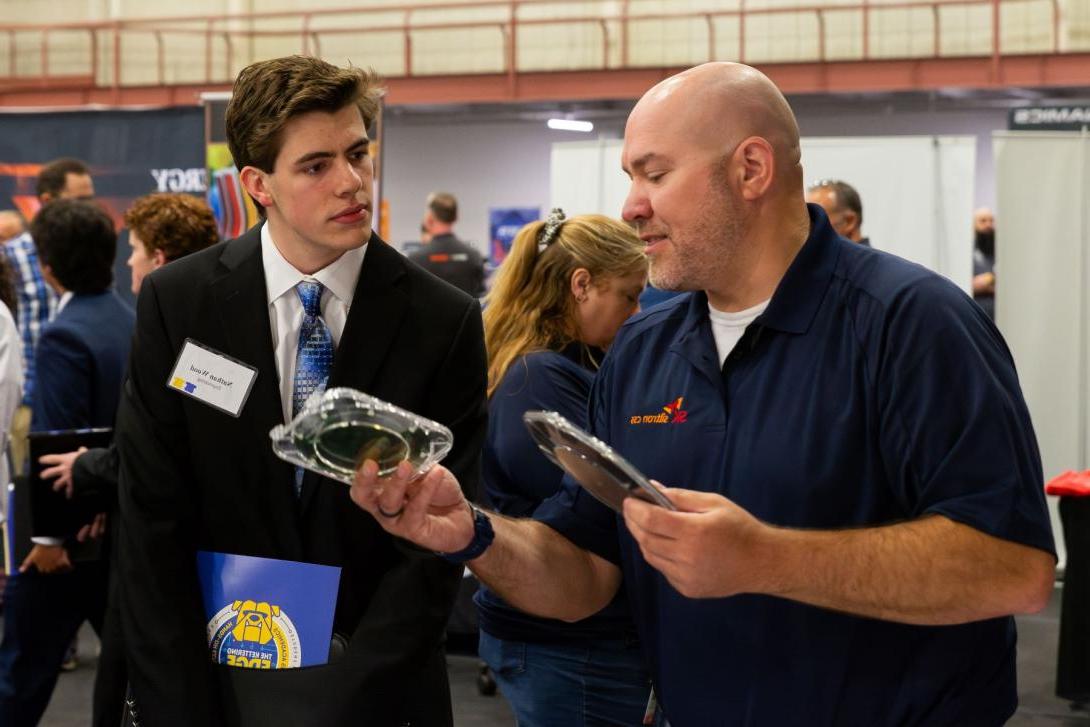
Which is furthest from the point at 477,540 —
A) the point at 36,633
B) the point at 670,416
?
the point at 36,633

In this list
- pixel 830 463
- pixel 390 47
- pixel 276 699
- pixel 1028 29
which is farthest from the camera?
pixel 390 47

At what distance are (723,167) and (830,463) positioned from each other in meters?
0.38

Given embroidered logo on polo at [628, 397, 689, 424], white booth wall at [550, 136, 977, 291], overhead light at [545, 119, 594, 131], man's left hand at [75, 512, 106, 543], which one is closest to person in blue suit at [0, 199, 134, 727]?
man's left hand at [75, 512, 106, 543]

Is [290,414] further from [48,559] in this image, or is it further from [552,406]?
[48,559]

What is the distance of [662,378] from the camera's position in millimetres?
1659

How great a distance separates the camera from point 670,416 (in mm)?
1613

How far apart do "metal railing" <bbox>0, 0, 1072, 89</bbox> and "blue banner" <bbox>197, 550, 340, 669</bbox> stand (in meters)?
12.2

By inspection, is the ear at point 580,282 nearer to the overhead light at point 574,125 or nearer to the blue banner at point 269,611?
the blue banner at point 269,611

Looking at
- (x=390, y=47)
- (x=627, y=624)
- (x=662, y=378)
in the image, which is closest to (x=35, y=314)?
(x=627, y=624)

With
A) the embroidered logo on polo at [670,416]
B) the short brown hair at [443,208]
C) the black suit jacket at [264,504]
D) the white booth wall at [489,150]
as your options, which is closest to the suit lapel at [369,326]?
the black suit jacket at [264,504]

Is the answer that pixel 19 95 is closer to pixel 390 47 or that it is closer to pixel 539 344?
Answer: pixel 390 47

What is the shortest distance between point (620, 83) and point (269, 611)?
12.4 meters

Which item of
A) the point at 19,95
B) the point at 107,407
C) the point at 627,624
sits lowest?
the point at 627,624

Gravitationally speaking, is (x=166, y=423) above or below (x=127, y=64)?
below
